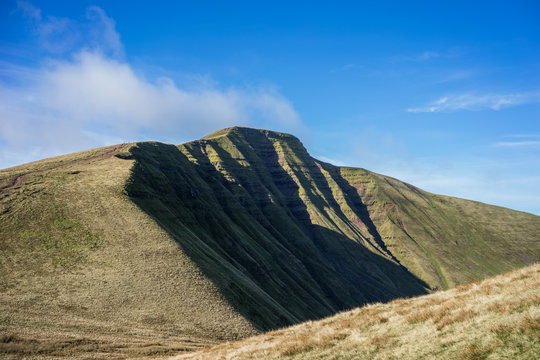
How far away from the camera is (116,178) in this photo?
74812 millimetres

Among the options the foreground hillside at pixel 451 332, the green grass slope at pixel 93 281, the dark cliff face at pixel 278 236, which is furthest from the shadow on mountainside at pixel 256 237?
the foreground hillside at pixel 451 332

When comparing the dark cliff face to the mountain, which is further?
the dark cliff face

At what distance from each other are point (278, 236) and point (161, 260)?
8465 cm

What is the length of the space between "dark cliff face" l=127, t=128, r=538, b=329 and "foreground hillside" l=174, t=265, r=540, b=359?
4010cm

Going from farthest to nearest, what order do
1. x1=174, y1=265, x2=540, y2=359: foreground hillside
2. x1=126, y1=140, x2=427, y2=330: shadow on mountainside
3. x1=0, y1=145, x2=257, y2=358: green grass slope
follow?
1. x1=126, y1=140, x2=427, y2=330: shadow on mountainside
2. x1=0, y1=145, x2=257, y2=358: green grass slope
3. x1=174, y1=265, x2=540, y2=359: foreground hillside

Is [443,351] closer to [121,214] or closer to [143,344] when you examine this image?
[143,344]

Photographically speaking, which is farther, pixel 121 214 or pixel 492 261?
pixel 492 261

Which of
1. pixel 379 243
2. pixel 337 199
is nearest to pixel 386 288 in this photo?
pixel 379 243

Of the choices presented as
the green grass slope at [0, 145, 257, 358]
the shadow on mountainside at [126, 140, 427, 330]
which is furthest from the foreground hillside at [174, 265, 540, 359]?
the shadow on mountainside at [126, 140, 427, 330]

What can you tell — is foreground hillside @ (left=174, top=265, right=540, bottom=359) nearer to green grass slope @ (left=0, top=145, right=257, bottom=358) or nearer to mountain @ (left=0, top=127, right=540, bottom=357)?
green grass slope @ (left=0, top=145, right=257, bottom=358)

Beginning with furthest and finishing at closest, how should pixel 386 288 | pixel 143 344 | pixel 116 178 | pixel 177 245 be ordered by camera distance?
pixel 386 288 < pixel 116 178 < pixel 177 245 < pixel 143 344

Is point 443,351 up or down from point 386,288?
up

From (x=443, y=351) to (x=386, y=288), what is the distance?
144859mm

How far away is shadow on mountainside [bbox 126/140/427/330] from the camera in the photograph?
227 ft
